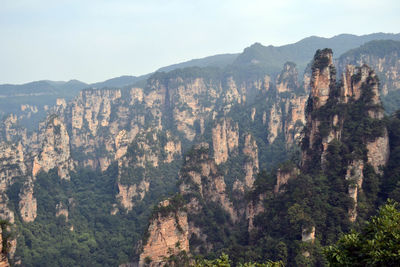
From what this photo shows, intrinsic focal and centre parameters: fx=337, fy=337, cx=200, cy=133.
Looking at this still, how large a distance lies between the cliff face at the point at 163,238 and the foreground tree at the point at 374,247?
3010 cm

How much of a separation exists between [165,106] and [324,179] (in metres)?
123

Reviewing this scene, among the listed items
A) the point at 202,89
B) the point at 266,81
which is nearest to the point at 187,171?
the point at 266,81

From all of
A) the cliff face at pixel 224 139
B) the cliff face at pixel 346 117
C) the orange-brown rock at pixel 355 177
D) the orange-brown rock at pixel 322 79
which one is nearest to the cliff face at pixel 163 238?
the cliff face at pixel 346 117

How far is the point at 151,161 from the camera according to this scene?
101m

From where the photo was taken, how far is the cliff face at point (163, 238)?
4425 centimetres

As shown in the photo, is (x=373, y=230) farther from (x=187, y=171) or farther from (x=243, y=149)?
(x=243, y=149)

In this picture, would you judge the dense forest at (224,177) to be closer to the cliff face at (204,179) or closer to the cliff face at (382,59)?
the cliff face at (204,179)

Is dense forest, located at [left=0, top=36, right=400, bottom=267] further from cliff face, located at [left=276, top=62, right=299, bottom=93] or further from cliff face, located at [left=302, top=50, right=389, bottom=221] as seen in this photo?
cliff face, located at [left=276, top=62, right=299, bottom=93]

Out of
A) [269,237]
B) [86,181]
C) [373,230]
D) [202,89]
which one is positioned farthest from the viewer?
[202,89]

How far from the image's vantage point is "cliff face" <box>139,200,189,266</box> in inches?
1742

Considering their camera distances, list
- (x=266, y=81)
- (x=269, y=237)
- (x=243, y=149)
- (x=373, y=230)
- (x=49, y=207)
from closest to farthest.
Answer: (x=373, y=230) → (x=269, y=237) → (x=49, y=207) → (x=243, y=149) → (x=266, y=81)

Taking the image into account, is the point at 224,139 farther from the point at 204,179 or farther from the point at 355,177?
the point at 355,177

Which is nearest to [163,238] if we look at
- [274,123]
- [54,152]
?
[54,152]

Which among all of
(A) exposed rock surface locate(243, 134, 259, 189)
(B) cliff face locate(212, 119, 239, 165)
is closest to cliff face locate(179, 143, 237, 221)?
(A) exposed rock surface locate(243, 134, 259, 189)
